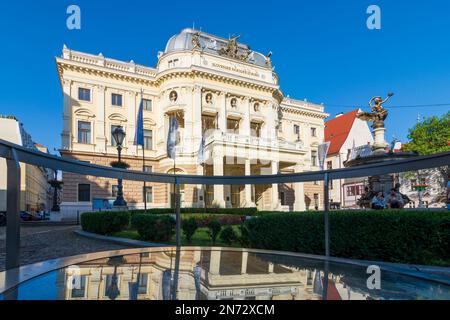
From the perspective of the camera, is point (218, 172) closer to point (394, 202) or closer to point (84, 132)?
point (84, 132)

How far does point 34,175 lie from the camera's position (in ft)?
207

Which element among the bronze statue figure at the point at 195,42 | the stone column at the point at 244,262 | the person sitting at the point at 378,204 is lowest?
the stone column at the point at 244,262

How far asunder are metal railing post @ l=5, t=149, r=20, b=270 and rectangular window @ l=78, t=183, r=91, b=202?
30.9m

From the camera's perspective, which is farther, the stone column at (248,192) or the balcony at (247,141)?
the stone column at (248,192)

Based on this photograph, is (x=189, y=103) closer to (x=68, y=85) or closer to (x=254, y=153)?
(x=254, y=153)

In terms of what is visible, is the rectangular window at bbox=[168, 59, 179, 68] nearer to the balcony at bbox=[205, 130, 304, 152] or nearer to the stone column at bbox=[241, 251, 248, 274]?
the balcony at bbox=[205, 130, 304, 152]

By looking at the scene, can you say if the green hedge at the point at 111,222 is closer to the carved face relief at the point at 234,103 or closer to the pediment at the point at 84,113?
the pediment at the point at 84,113

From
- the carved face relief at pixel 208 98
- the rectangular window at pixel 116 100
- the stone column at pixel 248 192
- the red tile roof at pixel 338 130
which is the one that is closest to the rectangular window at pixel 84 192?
the rectangular window at pixel 116 100

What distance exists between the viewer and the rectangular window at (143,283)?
334 centimetres

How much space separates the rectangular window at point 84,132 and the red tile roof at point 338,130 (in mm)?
42890

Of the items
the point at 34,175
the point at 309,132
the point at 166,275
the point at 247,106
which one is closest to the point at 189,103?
the point at 247,106

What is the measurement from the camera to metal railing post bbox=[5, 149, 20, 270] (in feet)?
11.7

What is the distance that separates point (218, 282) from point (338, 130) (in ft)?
201
